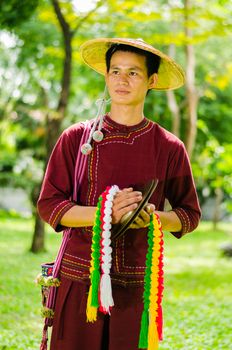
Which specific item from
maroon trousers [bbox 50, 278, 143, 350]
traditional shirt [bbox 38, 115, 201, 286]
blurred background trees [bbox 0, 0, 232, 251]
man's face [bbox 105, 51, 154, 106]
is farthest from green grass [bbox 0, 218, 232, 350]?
man's face [bbox 105, 51, 154, 106]

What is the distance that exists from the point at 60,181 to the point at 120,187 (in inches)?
9.0

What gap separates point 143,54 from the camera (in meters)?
2.68

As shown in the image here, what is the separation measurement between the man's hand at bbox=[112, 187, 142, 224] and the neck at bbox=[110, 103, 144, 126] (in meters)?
0.38

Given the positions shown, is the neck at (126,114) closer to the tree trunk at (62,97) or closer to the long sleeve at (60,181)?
the long sleeve at (60,181)

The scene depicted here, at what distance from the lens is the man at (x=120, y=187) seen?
2562 millimetres

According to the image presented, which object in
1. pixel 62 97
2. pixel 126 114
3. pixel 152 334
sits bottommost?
pixel 152 334

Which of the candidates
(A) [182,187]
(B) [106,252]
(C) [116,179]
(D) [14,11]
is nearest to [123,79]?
(C) [116,179]

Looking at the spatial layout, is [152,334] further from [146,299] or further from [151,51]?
[151,51]

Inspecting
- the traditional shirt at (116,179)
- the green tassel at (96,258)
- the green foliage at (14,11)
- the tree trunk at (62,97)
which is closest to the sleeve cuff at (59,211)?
the traditional shirt at (116,179)

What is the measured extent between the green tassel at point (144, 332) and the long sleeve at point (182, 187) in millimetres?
382

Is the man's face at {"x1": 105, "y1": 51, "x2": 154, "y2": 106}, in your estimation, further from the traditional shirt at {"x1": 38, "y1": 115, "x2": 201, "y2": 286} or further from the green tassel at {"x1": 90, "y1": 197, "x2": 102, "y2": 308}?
the green tassel at {"x1": 90, "y1": 197, "x2": 102, "y2": 308}

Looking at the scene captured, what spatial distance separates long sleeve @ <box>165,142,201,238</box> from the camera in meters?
2.72

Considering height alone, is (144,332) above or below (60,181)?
below

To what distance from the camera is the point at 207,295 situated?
364 inches
